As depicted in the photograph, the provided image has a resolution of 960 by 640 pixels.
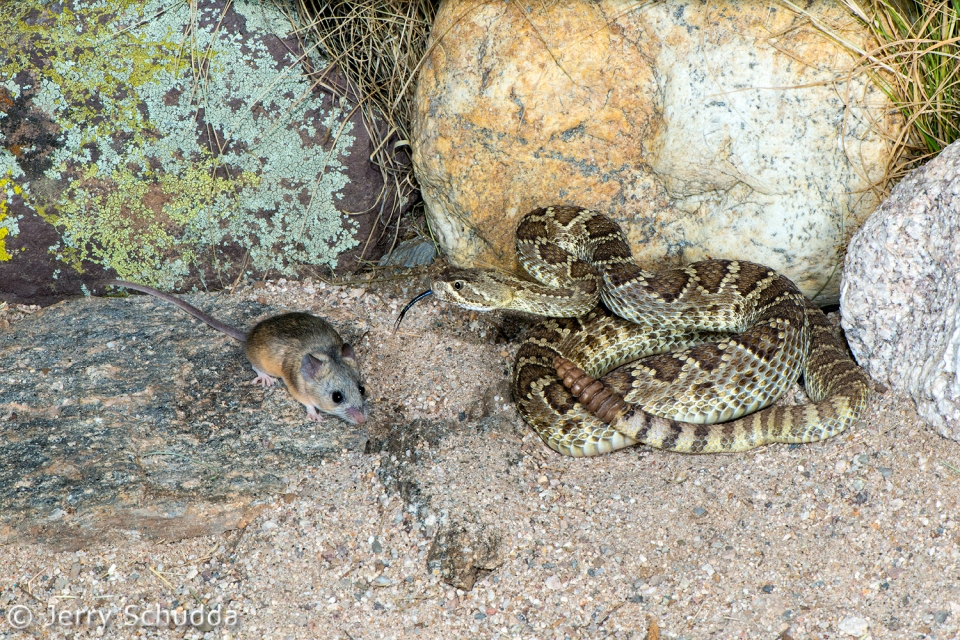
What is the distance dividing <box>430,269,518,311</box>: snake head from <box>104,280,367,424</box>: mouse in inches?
23.9

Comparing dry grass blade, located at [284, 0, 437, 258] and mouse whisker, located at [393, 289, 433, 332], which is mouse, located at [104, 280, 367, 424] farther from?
dry grass blade, located at [284, 0, 437, 258]

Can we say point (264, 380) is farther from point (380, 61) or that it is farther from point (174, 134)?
point (380, 61)

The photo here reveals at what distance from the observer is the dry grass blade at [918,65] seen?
4.05 meters

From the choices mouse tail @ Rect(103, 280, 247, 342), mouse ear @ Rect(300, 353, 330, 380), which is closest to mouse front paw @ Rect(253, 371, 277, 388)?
mouse tail @ Rect(103, 280, 247, 342)

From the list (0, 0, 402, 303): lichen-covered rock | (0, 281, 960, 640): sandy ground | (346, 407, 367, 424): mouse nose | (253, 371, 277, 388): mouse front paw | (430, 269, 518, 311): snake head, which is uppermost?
(0, 0, 402, 303): lichen-covered rock

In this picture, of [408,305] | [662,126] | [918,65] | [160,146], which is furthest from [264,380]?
[918,65]

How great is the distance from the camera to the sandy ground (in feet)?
10.7

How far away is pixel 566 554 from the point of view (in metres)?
3.58

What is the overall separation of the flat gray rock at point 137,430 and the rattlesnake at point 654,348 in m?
1.06

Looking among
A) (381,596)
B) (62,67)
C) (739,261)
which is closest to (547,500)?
(381,596)

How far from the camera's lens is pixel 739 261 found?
4.62m

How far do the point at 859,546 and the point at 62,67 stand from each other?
16.1 ft

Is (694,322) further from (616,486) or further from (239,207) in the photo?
(239,207)

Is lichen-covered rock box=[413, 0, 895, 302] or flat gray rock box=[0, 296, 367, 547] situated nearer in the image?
flat gray rock box=[0, 296, 367, 547]
